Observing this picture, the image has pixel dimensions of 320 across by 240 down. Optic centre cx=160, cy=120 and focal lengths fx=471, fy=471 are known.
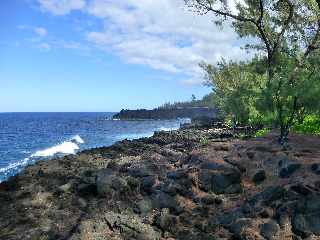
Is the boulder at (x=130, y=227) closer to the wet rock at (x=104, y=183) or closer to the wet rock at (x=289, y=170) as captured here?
the wet rock at (x=104, y=183)

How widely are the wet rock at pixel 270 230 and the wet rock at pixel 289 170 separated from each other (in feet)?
12.3

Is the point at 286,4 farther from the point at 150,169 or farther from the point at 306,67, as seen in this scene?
the point at 150,169

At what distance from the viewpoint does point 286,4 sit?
3616cm

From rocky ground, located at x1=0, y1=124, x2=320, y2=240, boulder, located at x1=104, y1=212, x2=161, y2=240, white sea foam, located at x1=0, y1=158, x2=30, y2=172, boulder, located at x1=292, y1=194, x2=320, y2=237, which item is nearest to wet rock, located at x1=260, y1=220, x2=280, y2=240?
rocky ground, located at x1=0, y1=124, x2=320, y2=240

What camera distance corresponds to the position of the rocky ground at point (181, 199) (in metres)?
16.0

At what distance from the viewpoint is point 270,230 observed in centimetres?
1533

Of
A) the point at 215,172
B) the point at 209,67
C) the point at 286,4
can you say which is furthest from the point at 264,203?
the point at 209,67

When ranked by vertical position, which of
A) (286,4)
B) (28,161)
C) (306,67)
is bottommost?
(28,161)

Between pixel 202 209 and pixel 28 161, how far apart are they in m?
44.5

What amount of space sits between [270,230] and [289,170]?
14.4 ft

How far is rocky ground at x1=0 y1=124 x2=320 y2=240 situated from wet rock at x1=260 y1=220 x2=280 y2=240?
0.03m

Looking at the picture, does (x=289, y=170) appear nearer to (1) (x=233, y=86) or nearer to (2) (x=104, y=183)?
(2) (x=104, y=183)

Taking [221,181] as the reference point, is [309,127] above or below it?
above

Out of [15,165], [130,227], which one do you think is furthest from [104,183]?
[15,165]
